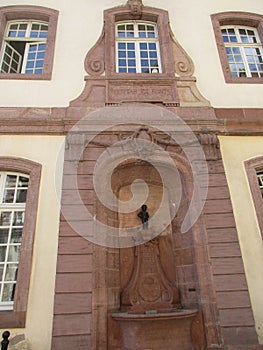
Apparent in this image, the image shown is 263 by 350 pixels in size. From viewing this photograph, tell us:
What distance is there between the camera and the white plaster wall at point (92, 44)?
6203 millimetres

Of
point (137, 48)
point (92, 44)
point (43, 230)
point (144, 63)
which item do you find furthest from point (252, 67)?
point (43, 230)

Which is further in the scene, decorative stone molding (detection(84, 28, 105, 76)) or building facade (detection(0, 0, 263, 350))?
decorative stone molding (detection(84, 28, 105, 76))

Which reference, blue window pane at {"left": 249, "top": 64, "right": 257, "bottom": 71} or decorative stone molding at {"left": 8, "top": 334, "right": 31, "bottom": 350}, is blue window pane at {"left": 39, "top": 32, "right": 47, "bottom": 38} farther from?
decorative stone molding at {"left": 8, "top": 334, "right": 31, "bottom": 350}

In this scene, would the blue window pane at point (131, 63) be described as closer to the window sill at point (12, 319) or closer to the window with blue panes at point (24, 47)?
the window with blue panes at point (24, 47)

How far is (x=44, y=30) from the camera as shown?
Result: 7.46m

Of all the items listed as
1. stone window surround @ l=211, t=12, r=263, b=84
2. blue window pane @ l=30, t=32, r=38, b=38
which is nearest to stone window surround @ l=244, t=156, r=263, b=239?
stone window surround @ l=211, t=12, r=263, b=84

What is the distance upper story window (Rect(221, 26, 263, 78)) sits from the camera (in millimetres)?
7070

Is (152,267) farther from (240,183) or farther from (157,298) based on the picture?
(240,183)

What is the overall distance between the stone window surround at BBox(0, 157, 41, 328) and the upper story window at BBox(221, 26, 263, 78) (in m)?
4.99

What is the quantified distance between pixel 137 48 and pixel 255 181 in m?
4.22

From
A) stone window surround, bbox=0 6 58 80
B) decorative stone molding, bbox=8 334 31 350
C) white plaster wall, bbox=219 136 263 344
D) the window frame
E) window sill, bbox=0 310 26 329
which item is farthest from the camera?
stone window surround, bbox=0 6 58 80

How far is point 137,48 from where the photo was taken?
7246 mm

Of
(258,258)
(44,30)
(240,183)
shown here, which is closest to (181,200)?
(240,183)

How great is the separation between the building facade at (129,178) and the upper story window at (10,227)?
2 cm
